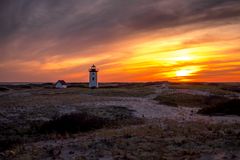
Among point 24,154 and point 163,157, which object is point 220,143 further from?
point 24,154

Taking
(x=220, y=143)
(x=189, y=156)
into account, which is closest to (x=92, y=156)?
(x=189, y=156)

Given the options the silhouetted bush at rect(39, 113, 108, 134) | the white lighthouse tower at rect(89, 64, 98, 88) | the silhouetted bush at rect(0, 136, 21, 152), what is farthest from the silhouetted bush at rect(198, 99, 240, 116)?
the white lighthouse tower at rect(89, 64, 98, 88)

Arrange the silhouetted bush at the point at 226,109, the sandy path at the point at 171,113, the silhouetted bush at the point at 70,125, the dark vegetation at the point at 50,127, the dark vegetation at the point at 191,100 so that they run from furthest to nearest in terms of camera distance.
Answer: the dark vegetation at the point at 191,100, the silhouetted bush at the point at 226,109, the sandy path at the point at 171,113, the silhouetted bush at the point at 70,125, the dark vegetation at the point at 50,127

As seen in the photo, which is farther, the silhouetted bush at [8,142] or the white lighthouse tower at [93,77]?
the white lighthouse tower at [93,77]

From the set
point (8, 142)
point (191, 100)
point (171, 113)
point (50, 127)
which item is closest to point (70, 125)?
point (50, 127)

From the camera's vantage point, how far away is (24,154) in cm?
1260

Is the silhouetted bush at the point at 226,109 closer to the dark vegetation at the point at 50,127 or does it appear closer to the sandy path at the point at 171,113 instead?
the sandy path at the point at 171,113

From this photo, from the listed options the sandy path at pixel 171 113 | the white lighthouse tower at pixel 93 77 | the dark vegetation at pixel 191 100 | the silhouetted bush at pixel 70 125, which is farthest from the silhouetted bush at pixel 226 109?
the white lighthouse tower at pixel 93 77

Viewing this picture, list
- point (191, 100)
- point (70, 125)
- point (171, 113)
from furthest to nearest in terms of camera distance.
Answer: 1. point (191, 100)
2. point (171, 113)
3. point (70, 125)

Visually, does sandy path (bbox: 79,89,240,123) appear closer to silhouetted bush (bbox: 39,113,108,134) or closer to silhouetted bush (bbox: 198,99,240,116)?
silhouetted bush (bbox: 198,99,240,116)

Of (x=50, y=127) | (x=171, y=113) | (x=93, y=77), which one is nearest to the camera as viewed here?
(x=50, y=127)

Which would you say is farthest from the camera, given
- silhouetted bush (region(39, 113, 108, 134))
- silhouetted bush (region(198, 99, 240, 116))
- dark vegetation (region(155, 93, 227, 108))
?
dark vegetation (region(155, 93, 227, 108))

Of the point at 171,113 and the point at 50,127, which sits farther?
the point at 171,113

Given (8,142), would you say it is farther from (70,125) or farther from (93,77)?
(93,77)
